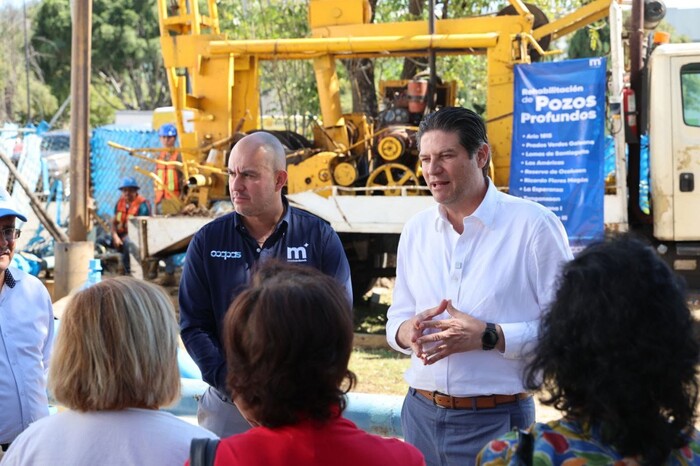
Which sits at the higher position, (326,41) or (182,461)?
(326,41)

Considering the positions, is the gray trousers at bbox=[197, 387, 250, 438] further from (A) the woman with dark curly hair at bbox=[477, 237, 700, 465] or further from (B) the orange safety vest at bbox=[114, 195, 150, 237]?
(B) the orange safety vest at bbox=[114, 195, 150, 237]

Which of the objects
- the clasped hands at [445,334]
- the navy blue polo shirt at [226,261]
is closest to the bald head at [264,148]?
the navy blue polo shirt at [226,261]

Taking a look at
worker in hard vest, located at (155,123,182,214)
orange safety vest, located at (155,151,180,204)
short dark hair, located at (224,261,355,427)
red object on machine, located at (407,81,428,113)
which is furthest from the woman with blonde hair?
orange safety vest, located at (155,151,180,204)

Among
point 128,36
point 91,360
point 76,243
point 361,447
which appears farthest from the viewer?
point 128,36

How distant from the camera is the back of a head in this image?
7.59 ft

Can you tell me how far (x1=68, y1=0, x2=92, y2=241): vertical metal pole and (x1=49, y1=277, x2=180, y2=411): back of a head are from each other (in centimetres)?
753

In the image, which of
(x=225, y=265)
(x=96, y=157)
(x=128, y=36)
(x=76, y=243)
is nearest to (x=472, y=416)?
(x=225, y=265)

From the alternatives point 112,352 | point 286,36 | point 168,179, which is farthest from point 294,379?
point 286,36

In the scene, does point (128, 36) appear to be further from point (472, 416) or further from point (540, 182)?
point (472, 416)

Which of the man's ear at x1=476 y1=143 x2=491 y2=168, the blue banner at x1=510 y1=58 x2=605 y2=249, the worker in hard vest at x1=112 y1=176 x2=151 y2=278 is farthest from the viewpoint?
the worker in hard vest at x1=112 y1=176 x2=151 y2=278

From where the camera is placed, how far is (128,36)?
129ft

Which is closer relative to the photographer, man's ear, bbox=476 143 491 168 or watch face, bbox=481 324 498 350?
watch face, bbox=481 324 498 350

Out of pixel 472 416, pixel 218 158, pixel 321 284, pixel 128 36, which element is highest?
pixel 128 36

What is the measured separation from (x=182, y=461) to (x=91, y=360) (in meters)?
0.34
